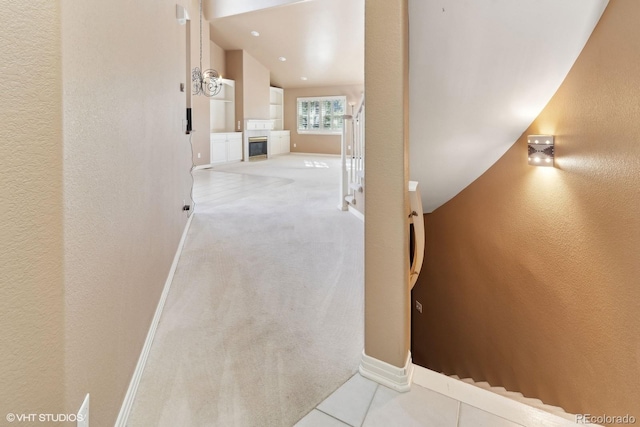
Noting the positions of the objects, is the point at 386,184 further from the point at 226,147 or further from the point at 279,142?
the point at 279,142

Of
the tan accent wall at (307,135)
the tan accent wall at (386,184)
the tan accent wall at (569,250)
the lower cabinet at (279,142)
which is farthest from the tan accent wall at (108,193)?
the tan accent wall at (307,135)

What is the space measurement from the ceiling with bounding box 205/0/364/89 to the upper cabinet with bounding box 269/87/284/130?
1354mm

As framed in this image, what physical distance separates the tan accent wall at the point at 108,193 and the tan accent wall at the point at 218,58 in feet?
25.1

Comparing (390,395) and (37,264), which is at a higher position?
(37,264)

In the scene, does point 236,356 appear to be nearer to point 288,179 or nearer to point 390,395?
point 390,395

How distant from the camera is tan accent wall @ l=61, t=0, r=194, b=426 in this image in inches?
37.1

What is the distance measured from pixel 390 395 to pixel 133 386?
1.06 meters

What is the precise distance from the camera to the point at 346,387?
1613 millimetres

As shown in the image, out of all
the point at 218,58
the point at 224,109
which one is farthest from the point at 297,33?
the point at 224,109

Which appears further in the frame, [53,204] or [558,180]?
[558,180]

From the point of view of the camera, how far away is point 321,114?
12.7m

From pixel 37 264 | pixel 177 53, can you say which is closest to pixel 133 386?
pixel 37 264

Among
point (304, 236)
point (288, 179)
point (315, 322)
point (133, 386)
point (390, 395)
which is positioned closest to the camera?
point (133, 386)
